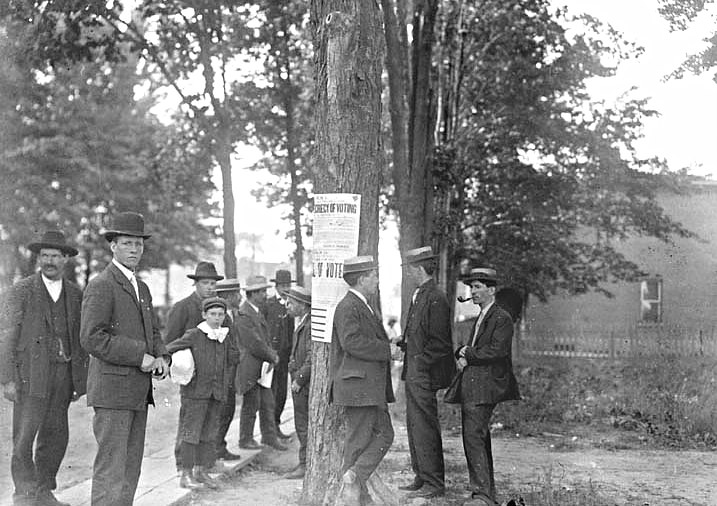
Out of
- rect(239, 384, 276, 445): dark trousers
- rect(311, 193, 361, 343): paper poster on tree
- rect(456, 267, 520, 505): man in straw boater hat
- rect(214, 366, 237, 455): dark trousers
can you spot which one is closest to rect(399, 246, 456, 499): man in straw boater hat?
rect(456, 267, 520, 505): man in straw boater hat

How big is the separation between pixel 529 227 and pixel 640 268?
3756mm

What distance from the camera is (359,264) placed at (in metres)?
6.98

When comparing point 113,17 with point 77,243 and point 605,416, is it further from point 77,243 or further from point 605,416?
point 77,243

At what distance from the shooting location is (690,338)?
46.8 feet

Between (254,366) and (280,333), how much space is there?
1.53m

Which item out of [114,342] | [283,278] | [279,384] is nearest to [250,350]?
[279,384]

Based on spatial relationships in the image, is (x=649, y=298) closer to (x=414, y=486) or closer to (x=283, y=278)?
(x=283, y=278)

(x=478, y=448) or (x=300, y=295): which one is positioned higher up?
(x=300, y=295)

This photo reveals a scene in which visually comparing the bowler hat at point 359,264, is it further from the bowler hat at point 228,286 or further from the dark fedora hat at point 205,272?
the bowler hat at point 228,286

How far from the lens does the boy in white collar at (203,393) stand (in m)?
7.98

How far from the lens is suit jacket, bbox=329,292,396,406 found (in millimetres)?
6902

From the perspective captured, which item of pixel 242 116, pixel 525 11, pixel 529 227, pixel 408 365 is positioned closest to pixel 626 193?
pixel 529 227

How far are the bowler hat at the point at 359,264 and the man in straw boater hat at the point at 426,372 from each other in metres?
1.17

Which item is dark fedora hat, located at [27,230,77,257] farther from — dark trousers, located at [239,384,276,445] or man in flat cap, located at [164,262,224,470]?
dark trousers, located at [239,384,276,445]
